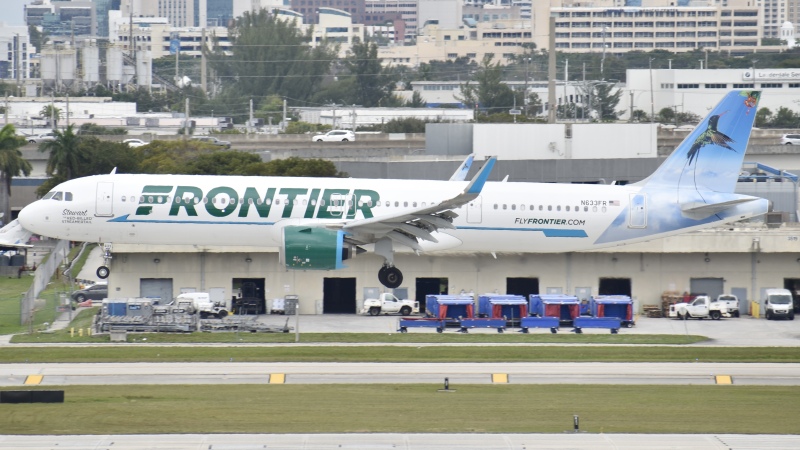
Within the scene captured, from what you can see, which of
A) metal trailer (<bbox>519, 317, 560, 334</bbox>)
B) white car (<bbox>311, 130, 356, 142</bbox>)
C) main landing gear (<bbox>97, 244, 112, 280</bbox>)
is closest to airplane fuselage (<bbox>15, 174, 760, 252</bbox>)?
main landing gear (<bbox>97, 244, 112, 280</bbox>)

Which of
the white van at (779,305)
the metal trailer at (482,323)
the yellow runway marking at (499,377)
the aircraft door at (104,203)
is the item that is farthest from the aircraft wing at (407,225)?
the white van at (779,305)

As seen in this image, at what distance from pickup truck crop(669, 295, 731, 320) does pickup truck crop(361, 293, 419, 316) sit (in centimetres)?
1320

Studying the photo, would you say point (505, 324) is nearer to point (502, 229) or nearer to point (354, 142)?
point (502, 229)

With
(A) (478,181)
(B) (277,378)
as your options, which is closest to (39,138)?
(A) (478,181)

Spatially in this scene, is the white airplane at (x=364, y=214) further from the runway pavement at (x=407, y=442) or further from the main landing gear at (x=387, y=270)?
the runway pavement at (x=407, y=442)

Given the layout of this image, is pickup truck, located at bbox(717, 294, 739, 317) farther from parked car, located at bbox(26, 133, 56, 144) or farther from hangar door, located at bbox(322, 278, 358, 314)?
parked car, located at bbox(26, 133, 56, 144)

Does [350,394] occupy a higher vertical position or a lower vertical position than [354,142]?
lower

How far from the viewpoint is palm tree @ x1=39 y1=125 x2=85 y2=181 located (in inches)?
3743

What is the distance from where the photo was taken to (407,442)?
32812mm

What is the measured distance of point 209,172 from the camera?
8806 cm

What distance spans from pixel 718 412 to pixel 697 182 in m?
21.5

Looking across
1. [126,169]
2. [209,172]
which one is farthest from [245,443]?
[126,169]

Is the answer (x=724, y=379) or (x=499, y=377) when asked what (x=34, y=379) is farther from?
(x=724, y=379)

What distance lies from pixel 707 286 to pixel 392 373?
29.1 m
